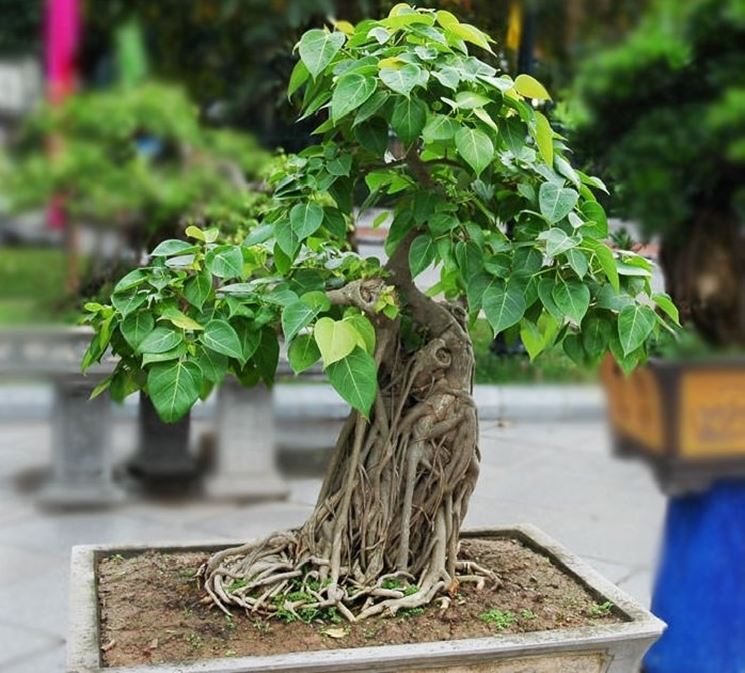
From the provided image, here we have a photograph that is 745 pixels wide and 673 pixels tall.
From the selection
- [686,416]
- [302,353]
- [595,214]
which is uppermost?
[595,214]

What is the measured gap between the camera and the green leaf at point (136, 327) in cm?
161

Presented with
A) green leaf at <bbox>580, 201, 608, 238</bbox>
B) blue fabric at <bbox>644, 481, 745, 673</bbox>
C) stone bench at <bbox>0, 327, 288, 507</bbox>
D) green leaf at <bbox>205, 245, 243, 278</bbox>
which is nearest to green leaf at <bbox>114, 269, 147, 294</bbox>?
green leaf at <bbox>205, 245, 243, 278</bbox>

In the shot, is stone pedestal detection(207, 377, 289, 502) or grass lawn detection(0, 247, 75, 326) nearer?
grass lawn detection(0, 247, 75, 326)

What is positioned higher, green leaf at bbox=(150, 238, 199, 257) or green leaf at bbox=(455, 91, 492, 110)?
green leaf at bbox=(455, 91, 492, 110)

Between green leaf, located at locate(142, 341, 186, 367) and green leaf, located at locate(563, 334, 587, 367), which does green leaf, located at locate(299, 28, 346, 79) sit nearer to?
green leaf, located at locate(142, 341, 186, 367)

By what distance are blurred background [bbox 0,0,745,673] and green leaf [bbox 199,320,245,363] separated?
816 millimetres

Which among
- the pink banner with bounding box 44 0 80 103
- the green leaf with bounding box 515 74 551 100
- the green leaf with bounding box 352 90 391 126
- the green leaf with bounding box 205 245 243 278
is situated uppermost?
the pink banner with bounding box 44 0 80 103

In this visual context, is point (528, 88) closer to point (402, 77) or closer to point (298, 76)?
point (402, 77)

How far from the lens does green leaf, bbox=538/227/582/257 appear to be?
60.3 inches

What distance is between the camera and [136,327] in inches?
64.2

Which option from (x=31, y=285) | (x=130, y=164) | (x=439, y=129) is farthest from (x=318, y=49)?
(x=31, y=285)

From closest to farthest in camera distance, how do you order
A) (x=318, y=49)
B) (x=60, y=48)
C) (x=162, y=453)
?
(x=318, y=49)
(x=60, y=48)
(x=162, y=453)

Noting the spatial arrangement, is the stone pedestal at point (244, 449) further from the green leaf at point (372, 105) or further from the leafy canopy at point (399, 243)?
the green leaf at point (372, 105)

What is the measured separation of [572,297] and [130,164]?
1958mm
